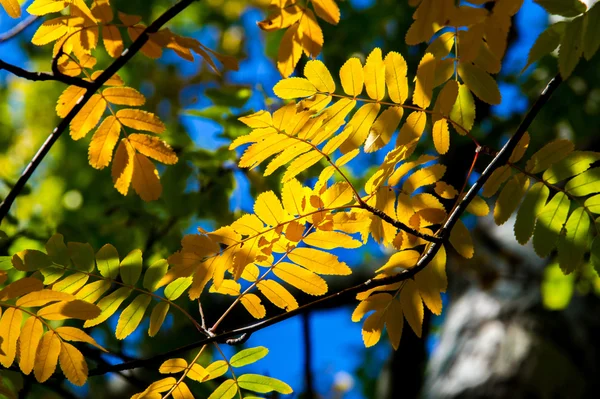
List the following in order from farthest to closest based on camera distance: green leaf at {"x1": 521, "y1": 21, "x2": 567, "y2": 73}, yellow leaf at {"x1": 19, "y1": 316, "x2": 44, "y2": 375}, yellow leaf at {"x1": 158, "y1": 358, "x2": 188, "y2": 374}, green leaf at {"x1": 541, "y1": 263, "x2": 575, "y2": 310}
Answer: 1. green leaf at {"x1": 541, "y1": 263, "x2": 575, "y2": 310}
2. yellow leaf at {"x1": 158, "y1": 358, "x2": 188, "y2": 374}
3. yellow leaf at {"x1": 19, "y1": 316, "x2": 44, "y2": 375}
4. green leaf at {"x1": 521, "y1": 21, "x2": 567, "y2": 73}

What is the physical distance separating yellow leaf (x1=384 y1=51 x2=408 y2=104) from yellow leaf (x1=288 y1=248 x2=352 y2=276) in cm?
37

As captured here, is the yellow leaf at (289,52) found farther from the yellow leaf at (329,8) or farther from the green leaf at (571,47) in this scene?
the green leaf at (571,47)

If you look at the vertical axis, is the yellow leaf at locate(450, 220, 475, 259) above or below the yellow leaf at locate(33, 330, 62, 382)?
below

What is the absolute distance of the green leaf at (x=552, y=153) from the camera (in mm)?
1235

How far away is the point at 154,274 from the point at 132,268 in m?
0.05

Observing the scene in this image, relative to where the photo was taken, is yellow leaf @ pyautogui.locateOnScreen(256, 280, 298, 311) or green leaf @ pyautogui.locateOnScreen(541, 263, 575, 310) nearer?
yellow leaf @ pyautogui.locateOnScreen(256, 280, 298, 311)

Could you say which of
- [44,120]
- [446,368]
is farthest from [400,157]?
[44,120]

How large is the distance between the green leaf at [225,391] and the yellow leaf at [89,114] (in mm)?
675

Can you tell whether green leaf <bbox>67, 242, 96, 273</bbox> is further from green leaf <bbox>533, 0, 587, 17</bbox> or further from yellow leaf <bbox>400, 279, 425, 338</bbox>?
green leaf <bbox>533, 0, 587, 17</bbox>

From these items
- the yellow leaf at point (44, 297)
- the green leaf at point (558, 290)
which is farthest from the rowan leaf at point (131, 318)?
the green leaf at point (558, 290)

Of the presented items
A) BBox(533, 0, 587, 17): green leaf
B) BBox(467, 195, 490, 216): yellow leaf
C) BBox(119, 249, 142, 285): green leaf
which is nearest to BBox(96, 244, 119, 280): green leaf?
BBox(119, 249, 142, 285): green leaf

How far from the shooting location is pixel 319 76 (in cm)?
128

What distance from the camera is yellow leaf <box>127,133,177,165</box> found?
1.38m

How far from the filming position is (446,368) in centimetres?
379
